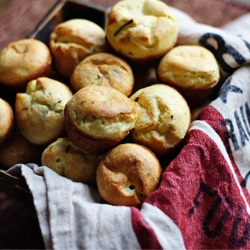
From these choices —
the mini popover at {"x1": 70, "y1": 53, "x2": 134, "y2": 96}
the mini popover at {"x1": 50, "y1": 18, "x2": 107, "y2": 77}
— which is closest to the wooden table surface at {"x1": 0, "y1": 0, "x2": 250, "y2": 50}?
the mini popover at {"x1": 50, "y1": 18, "x2": 107, "y2": 77}

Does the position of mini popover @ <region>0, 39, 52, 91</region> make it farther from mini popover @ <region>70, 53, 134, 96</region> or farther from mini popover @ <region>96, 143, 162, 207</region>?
mini popover @ <region>96, 143, 162, 207</region>

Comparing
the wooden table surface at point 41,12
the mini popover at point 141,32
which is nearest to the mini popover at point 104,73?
the mini popover at point 141,32

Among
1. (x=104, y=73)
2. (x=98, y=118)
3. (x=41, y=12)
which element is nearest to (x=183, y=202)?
(x=98, y=118)

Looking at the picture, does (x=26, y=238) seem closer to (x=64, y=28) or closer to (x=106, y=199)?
(x=106, y=199)

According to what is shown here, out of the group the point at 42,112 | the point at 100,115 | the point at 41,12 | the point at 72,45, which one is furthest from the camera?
the point at 41,12

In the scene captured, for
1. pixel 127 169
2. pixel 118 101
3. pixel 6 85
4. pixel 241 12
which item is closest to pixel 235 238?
pixel 127 169

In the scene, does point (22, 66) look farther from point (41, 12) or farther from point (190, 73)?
point (41, 12)
